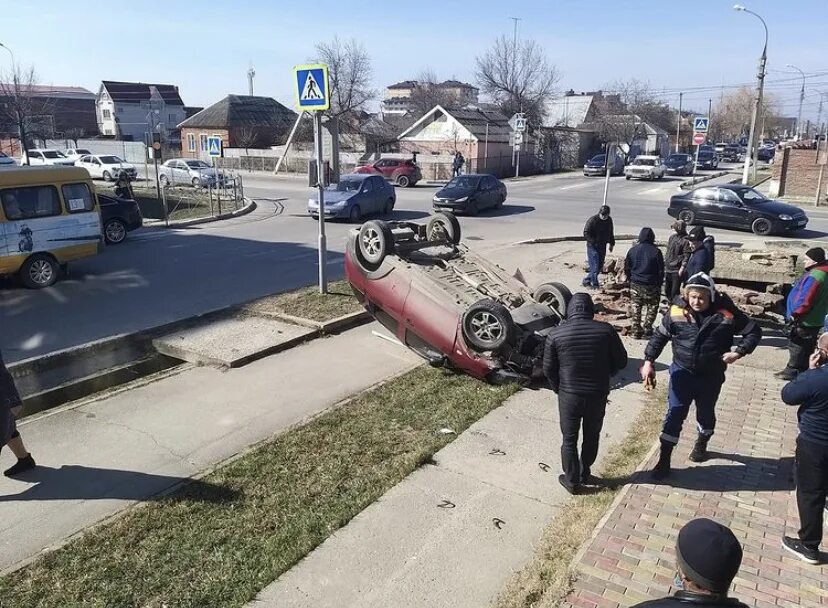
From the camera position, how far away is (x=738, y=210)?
21547 millimetres

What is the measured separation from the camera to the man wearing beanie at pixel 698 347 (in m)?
5.09

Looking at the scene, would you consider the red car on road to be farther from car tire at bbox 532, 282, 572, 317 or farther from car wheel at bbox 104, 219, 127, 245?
car tire at bbox 532, 282, 572, 317

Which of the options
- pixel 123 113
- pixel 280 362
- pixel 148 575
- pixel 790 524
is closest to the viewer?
pixel 148 575

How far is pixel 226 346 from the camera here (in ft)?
30.0

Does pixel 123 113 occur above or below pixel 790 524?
above

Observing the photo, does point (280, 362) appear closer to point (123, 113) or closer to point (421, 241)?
point (421, 241)

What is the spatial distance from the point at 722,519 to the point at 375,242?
583 cm

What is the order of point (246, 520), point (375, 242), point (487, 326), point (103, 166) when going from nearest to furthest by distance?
1. point (246, 520)
2. point (487, 326)
3. point (375, 242)
4. point (103, 166)

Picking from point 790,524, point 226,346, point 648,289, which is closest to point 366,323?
point 226,346

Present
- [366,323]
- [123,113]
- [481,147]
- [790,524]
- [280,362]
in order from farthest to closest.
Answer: [123,113] → [481,147] → [366,323] → [280,362] → [790,524]

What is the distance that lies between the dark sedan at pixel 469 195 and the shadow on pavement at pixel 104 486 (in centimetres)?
1894

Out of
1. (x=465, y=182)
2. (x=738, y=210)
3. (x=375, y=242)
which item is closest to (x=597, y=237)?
(x=375, y=242)

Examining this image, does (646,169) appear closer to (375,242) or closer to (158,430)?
(375,242)

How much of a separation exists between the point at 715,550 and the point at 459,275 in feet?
22.3
